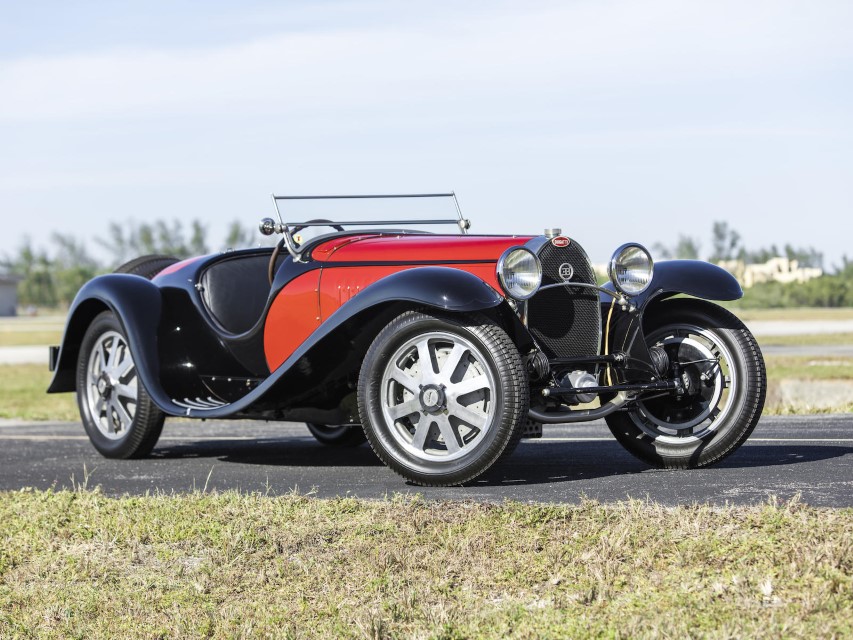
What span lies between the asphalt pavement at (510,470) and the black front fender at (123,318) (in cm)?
62

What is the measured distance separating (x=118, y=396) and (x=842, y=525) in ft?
18.0

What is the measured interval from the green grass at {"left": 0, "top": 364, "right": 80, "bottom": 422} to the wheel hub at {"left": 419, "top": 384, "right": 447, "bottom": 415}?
7789mm

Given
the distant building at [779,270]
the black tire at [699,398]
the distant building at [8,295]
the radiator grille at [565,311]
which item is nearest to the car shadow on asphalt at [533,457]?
the black tire at [699,398]

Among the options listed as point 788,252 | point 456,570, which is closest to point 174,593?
point 456,570

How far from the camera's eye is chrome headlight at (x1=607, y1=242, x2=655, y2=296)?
6.99 meters

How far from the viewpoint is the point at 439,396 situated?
21.2 feet

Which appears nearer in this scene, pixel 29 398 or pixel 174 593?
pixel 174 593

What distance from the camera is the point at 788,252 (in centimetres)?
10881

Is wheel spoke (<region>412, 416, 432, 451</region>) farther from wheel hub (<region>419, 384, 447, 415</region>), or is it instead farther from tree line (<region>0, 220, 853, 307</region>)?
tree line (<region>0, 220, 853, 307</region>)

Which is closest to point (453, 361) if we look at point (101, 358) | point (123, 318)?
point (123, 318)

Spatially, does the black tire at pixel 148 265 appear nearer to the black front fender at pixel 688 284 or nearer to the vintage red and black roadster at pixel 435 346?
the vintage red and black roadster at pixel 435 346

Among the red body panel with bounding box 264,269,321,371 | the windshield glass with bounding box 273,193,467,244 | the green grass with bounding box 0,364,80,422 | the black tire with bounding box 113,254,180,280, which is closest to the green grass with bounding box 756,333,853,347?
the green grass with bounding box 0,364,80,422

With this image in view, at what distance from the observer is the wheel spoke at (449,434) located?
6.49m

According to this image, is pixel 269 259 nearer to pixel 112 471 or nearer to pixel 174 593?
pixel 112 471
